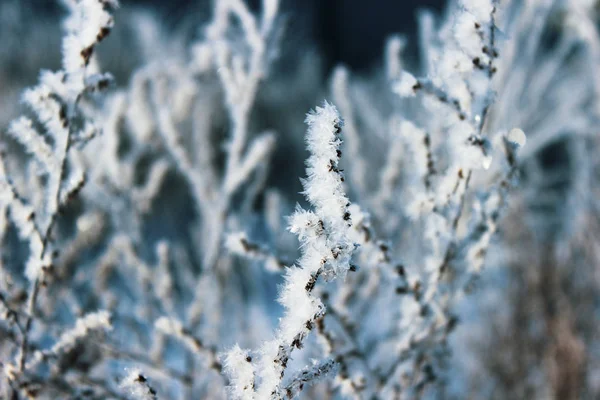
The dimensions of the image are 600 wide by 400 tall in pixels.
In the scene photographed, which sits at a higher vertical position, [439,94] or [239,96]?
[239,96]

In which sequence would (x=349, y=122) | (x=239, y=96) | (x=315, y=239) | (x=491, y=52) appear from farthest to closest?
(x=349, y=122) < (x=239, y=96) < (x=491, y=52) < (x=315, y=239)

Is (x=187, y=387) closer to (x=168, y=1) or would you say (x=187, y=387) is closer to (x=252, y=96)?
(x=252, y=96)

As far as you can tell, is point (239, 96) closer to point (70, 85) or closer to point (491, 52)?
point (70, 85)

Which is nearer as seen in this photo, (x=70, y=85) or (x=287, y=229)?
(x=287, y=229)

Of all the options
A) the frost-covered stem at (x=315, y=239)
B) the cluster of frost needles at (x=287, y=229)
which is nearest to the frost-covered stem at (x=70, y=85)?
the cluster of frost needles at (x=287, y=229)

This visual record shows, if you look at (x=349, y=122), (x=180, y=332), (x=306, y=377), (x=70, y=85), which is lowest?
(x=306, y=377)

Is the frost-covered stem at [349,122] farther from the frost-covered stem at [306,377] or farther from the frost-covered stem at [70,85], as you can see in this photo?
the frost-covered stem at [306,377]

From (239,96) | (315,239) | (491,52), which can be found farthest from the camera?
(239,96)

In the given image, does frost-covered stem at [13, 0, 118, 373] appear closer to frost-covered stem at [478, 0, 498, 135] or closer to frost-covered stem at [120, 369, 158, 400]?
frost-covered stem at [120, 369, 158, 400]

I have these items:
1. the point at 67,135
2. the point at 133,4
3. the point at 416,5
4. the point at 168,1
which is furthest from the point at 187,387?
the point at 416,5

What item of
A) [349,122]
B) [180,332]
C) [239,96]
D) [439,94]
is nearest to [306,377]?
[180,332]
